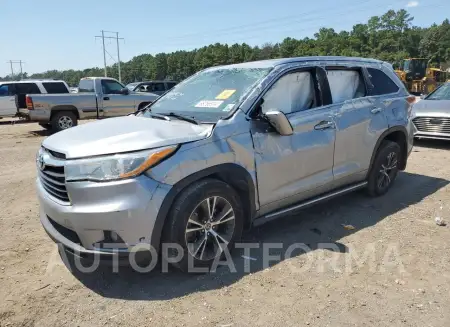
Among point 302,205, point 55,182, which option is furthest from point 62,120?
point 302,205

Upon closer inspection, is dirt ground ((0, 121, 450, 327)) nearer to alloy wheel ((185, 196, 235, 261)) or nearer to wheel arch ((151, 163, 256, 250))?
alloy wheel ((185, 196, 235, 261))

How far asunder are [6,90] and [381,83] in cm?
1601

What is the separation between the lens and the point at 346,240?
13.1 ft

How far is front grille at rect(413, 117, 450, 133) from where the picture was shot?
8516 millimetres

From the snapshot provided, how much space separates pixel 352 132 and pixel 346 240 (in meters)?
1.26

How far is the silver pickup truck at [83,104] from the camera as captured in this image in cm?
1205

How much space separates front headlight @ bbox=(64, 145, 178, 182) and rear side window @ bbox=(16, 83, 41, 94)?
13.9 metres

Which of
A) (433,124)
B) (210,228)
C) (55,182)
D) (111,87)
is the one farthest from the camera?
(111,87)

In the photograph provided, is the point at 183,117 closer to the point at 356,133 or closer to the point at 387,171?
the point at 356,133

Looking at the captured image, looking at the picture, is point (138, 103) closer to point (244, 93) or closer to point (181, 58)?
point (244, 93)

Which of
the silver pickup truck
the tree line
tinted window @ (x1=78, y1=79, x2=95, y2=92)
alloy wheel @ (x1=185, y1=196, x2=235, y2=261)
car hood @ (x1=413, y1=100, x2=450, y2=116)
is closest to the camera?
alloy wheel @ (x1=185, y1=196, x2=235, y2=261)

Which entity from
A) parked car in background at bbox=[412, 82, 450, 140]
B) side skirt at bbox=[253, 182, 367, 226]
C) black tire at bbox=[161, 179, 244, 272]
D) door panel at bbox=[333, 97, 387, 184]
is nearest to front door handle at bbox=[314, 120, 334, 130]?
door panel at bbox=[333, 97, 387, 184]

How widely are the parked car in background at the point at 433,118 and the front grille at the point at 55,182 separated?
827cm

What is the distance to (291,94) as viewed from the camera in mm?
3979
